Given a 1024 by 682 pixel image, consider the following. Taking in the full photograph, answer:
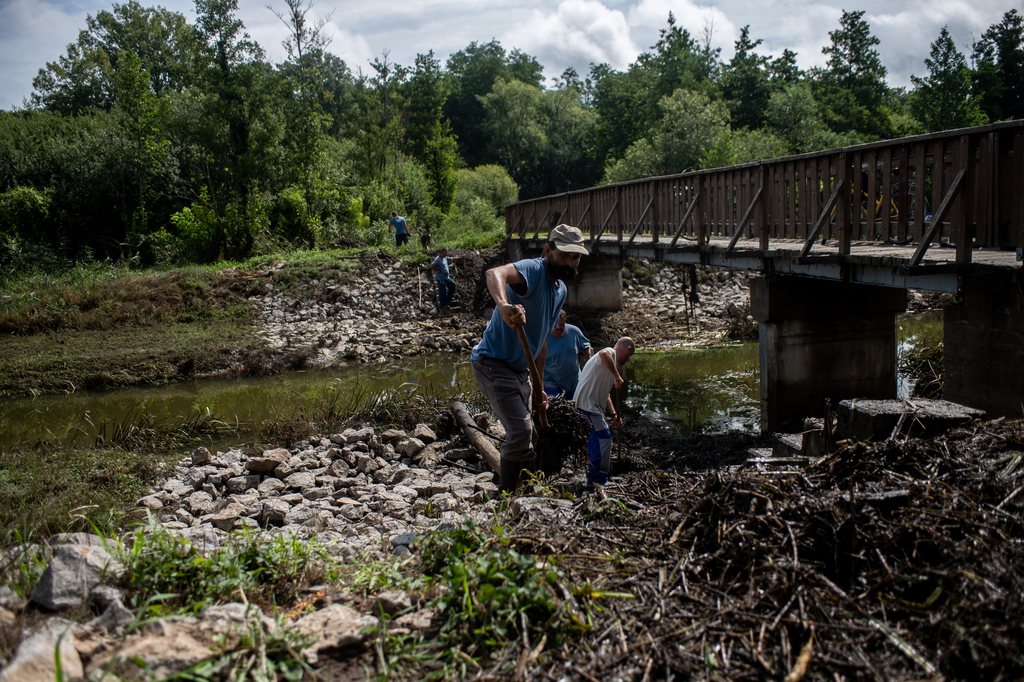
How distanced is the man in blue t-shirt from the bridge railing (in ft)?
11.3

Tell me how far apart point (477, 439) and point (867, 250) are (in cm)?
489

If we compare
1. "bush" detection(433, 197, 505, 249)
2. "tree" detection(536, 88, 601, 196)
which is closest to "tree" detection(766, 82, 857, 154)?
"tree" detection(536, 88, 601, 196)

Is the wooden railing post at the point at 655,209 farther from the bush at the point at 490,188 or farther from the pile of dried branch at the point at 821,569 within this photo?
the bush at the point at 490,188

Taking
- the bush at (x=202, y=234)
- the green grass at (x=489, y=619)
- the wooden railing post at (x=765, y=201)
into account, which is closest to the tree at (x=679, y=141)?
the bush at (x=202, y=234)

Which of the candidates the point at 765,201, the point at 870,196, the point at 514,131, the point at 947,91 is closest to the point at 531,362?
the point at 870,196

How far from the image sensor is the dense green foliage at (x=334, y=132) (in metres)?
24.1

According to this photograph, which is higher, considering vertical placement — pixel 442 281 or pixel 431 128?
pixel 431 128

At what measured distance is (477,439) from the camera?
7969 mm

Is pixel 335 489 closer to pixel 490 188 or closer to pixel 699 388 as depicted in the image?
pixel 699 388

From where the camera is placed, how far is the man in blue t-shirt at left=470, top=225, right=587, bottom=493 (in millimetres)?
5086

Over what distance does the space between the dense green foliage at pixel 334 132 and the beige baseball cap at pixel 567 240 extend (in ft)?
69.6

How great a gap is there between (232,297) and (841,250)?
1727cm

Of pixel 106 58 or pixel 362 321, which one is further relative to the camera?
pixel 106 58

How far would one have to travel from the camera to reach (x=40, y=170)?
30.6 metres
